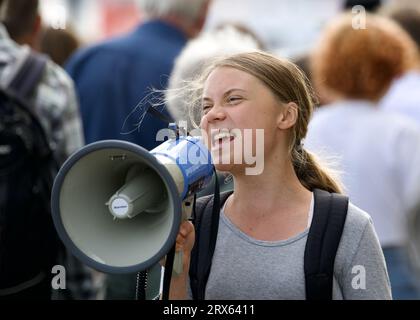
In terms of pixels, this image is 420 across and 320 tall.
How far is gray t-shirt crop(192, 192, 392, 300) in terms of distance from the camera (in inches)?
87.7

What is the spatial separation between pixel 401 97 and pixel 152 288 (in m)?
2.36

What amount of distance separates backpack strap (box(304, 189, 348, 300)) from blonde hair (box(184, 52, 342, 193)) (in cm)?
19

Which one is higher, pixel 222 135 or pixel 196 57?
pixel 196 57

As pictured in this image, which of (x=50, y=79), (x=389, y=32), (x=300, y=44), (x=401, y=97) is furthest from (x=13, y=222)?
(x=300, y=44)

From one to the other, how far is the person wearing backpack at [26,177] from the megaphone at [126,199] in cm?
107

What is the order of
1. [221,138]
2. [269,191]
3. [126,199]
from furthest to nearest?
[269,191] → [221,138] → [126,199]

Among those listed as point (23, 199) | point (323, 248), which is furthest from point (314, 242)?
point (23, 199)

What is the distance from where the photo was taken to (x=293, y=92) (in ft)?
7.92

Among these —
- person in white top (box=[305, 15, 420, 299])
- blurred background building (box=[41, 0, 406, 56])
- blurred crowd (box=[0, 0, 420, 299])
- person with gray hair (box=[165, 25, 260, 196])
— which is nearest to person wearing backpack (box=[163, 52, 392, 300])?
person with gray hair (box=[165, 25, 260, 196])

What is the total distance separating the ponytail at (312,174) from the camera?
247 cm

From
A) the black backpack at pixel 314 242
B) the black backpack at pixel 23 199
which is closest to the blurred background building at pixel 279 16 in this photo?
the black backpack at pixel 23 199

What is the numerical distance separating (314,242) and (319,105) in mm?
1209

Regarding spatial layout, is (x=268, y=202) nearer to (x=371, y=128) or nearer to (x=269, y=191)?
(x=269, y=191)
